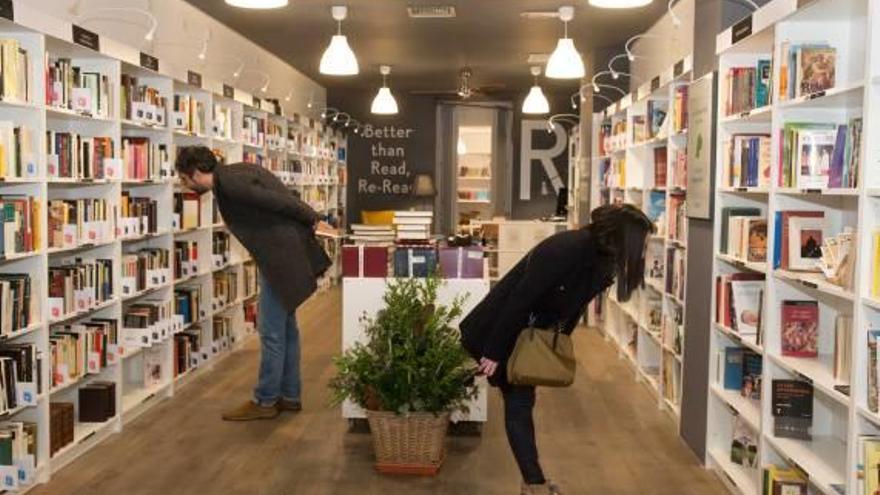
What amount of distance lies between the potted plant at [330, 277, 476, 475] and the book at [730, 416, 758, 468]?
1307 mm

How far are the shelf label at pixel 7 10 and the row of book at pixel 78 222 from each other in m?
1.03

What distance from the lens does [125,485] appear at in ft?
14.6

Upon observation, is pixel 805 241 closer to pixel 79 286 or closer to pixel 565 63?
pixel 565 63

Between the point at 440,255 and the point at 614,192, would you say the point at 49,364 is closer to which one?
the point at 440,255

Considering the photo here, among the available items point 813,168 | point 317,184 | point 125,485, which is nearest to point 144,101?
point 125,485

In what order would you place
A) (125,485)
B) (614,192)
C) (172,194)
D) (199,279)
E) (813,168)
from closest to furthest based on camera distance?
(813,168), (125,485), (172,194), (199,279), (614,192)

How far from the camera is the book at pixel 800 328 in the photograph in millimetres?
3941

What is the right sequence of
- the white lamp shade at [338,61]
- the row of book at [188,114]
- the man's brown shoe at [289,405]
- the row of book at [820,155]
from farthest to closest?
the white lamp shade at [338,61], the row of book at [188,114], the man's brown shoe at [289,405], the row of book at [820,155]

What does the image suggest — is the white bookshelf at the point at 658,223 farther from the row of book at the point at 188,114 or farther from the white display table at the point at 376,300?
the row of book at the point at 188,114

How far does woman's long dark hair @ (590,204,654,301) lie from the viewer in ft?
11.2

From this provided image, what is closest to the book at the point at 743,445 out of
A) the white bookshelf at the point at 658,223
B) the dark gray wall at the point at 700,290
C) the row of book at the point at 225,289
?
the dark gray wall at the point at 700,290

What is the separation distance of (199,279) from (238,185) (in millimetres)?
1988

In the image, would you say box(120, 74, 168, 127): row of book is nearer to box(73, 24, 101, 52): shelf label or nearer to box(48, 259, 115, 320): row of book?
box(73, 24, 101, 52): shelf label

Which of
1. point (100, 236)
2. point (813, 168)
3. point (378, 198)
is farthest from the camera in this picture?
point (378, 198)
